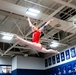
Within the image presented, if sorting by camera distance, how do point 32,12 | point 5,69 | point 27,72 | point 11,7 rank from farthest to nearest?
point 5,69 → point 27,72 → point 32,12 → point 11,7

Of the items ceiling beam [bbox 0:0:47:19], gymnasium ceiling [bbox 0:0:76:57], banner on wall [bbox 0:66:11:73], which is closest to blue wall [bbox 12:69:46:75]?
banner on wall [bbox 0:66:11:73]

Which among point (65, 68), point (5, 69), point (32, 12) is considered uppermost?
point (32, 12)

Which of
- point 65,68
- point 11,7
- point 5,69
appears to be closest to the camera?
point 11,7

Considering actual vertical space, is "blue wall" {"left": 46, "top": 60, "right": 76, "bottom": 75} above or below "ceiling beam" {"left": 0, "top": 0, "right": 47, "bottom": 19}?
below

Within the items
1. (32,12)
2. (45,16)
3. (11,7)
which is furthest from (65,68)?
(11,7)

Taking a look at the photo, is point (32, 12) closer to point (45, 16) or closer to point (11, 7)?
point (45, 16)

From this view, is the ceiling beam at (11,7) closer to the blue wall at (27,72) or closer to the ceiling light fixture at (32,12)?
the ceiling light fixture at (32,12)

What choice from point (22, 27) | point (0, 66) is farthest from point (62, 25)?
point (0, 66)

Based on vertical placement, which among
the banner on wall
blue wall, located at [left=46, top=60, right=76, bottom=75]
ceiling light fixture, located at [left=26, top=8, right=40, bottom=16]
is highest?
ceiling light fixture, located at [left=26, top=8, right=40, bottom=16]

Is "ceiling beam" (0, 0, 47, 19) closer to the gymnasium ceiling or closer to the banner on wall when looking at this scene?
the gymnasium ceiling

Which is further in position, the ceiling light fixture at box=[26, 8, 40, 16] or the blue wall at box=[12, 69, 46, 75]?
the blue wall at box=[12, 69, 46, 75]

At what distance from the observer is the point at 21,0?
6.49 metres

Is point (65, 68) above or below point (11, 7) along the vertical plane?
below

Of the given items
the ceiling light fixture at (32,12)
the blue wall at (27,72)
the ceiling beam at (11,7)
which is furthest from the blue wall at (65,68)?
the ceiling beam at (11,7)
